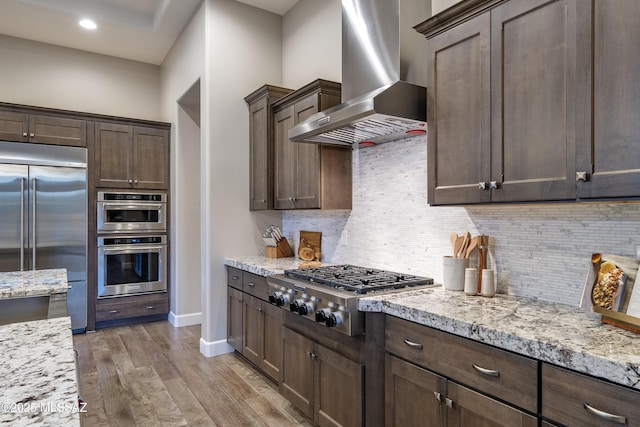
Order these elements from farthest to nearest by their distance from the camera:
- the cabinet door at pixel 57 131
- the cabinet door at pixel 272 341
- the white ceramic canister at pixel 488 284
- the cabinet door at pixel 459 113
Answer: the cabinet door at pixel 57 131, the cabinet door at pixel 272 341, the white ceramic canister at pixel 488 284, the cabinet door at pixel 459 113

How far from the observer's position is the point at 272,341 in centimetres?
300

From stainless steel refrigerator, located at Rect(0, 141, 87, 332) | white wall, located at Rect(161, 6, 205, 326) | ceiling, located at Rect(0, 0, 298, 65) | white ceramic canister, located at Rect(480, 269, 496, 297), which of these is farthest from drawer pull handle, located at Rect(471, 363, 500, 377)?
stainless steel refrigerator, located at Rect(0, 141, 87, 332)

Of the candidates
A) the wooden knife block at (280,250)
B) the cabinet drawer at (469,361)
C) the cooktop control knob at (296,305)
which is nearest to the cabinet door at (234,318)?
the wooden knife block at (280,250)

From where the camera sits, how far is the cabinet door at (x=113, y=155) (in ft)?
15.2

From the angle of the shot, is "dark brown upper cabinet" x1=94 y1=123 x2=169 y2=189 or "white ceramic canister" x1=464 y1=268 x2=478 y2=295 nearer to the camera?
"white ceramic canister" x1=464 y1=268 x2=478 y2=295

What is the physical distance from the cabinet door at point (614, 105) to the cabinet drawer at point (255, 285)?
2239mm

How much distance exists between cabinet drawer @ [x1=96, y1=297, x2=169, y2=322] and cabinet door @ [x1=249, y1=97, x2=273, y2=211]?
Result: 6.57 feet

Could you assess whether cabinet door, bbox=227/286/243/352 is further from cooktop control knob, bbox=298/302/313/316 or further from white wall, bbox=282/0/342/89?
white wall, bbox=282/0/342/89

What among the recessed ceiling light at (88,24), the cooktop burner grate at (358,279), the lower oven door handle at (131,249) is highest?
the recessed ceiling light at (88,24)

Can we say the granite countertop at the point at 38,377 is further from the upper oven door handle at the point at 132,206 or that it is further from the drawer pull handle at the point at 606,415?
the upper oven door handle at the point at 132,206

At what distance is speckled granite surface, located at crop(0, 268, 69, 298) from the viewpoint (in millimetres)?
1898

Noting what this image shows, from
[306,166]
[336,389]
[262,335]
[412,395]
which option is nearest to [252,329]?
[262,335]

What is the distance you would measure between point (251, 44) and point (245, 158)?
3.80 feet

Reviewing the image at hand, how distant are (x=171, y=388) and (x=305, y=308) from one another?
4.93 ft
